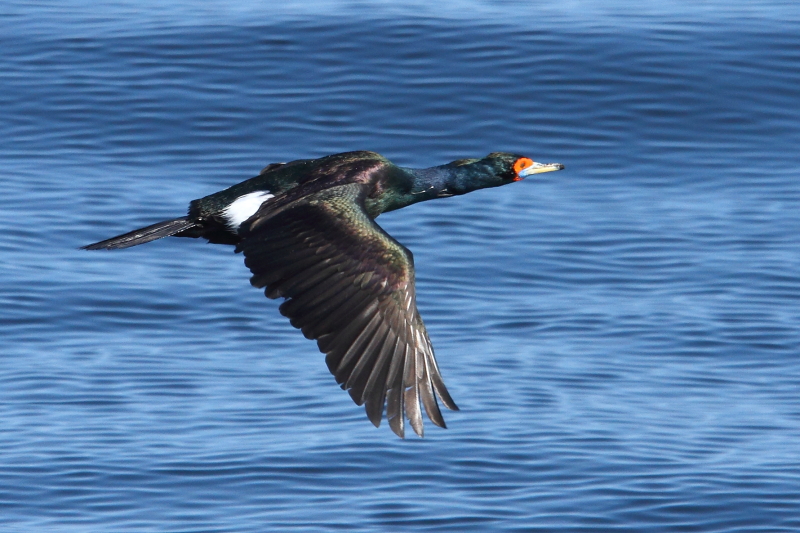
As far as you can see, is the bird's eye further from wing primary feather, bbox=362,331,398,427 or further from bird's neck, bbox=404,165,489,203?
wing primary feather, bbox=362,331,398,427

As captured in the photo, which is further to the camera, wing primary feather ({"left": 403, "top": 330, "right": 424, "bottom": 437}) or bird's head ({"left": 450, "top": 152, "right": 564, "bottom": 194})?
bird's head ({"left": 450, "top": 152, "right": 564, "bottom": 194})

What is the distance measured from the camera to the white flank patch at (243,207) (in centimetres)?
704

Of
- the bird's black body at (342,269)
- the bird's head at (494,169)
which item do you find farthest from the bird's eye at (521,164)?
the bird's black body at (342,269)

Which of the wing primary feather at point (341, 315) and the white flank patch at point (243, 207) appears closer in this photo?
the wing primary feather at point (341, 315)

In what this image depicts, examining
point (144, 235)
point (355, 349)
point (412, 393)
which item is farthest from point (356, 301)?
point (144, 235)

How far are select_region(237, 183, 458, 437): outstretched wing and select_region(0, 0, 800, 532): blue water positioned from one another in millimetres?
2218

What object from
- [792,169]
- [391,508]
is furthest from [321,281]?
[792,169]

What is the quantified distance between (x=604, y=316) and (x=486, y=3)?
6.58m

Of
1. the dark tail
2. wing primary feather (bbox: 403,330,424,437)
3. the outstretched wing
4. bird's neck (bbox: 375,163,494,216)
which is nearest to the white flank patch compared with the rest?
the dark tail

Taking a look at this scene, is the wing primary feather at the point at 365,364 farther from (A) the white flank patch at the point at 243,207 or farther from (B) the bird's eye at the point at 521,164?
(B) the bird's eye at the point at 521,164

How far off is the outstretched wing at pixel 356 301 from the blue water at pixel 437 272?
2.22m

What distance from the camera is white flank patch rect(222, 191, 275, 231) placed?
7.04m

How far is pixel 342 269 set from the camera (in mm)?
6293

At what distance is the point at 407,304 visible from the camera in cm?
622
